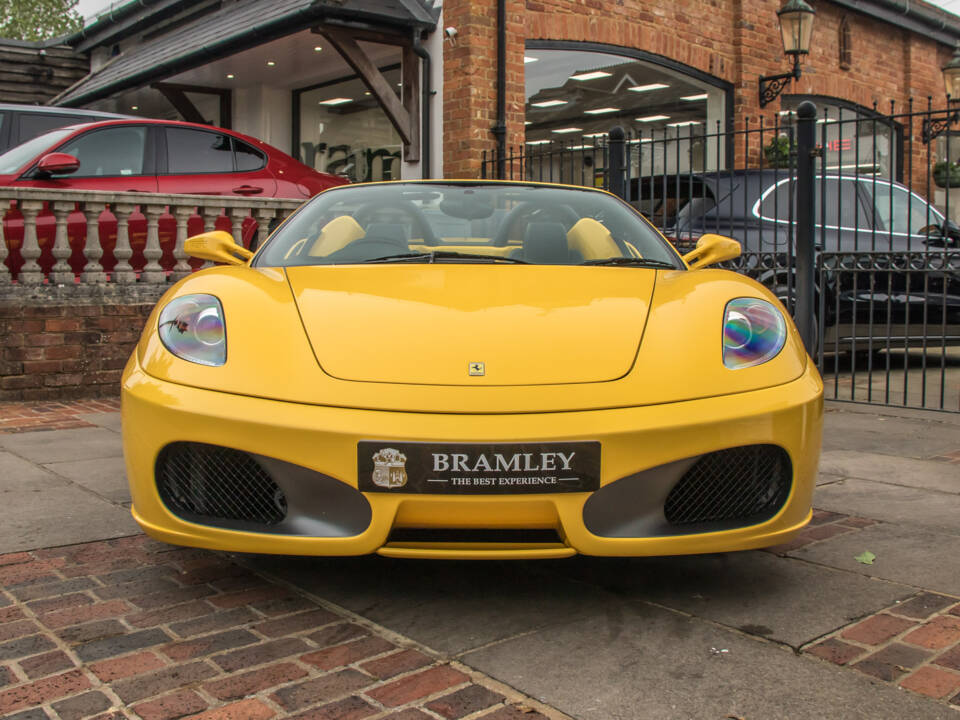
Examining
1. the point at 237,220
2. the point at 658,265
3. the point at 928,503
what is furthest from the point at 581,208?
the point at 237,220

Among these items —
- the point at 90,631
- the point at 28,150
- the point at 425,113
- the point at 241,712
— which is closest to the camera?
the point at 241,712

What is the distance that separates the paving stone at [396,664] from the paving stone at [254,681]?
0.15m

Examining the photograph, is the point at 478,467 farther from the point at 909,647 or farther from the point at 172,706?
the point at 909,647

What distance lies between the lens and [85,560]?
312cm

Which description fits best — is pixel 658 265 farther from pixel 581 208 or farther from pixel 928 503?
pixel 928 503

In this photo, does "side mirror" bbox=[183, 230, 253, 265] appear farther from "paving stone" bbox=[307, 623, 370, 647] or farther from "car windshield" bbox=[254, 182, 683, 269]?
"paving stone" bbox=[307, 623, 370, 647]

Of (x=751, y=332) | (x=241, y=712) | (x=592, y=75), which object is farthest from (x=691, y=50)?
(x=241, y=712)

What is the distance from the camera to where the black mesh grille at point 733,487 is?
258cm

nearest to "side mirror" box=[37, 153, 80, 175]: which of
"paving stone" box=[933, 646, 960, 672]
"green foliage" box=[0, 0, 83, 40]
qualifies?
"paving stone" box=[933, 646, 960, 672]

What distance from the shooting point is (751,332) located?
113 inches

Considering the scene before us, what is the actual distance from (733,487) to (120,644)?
157cm

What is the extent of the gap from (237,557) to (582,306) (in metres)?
1.32

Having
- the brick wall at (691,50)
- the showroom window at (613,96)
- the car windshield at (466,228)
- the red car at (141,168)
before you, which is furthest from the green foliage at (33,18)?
the car windshield at (466,228)

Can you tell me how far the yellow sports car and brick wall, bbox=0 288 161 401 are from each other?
3982 mm
